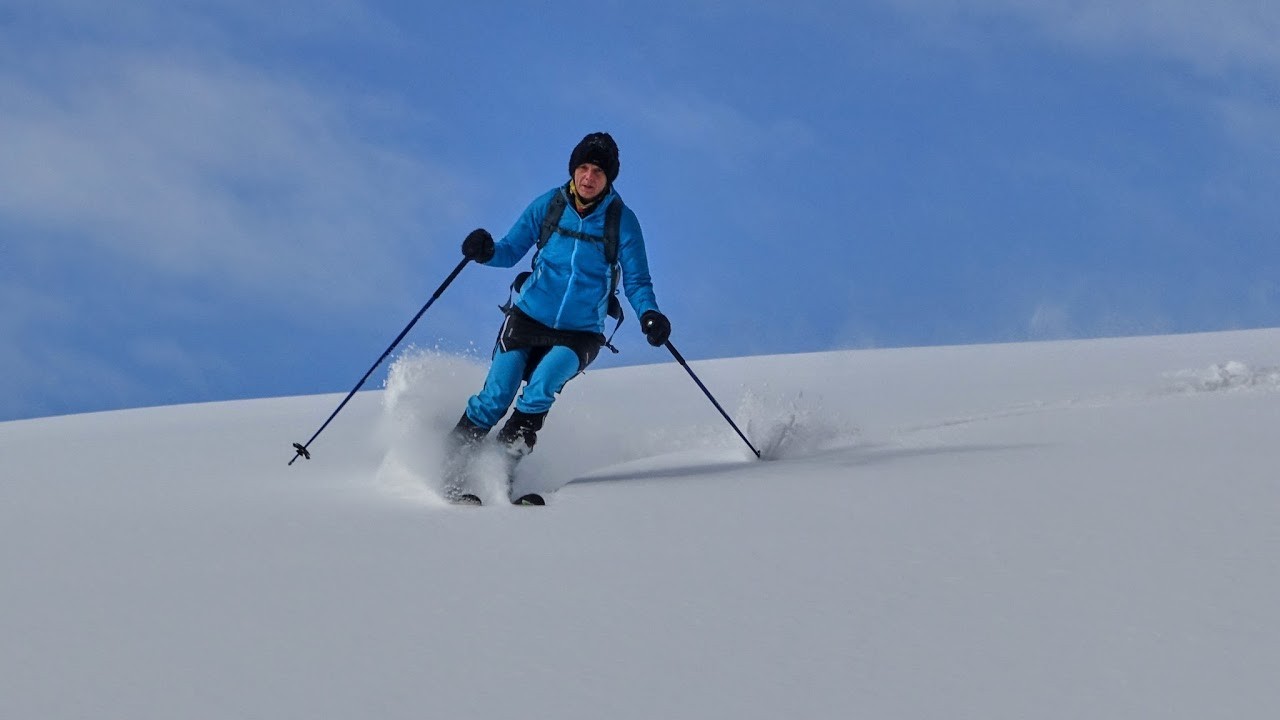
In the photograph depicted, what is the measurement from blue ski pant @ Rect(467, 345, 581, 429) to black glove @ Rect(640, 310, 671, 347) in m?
0.44

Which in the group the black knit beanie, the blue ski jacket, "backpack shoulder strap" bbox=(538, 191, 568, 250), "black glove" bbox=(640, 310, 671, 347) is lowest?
"black glove" bbox=(640, 310, 671, 347)

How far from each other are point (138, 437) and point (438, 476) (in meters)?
4.97

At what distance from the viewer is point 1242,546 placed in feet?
11.3

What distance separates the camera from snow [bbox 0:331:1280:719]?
2395mm

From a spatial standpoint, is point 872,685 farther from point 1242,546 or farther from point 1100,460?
point 1100,460

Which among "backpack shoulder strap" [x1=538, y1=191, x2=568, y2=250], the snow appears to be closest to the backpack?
"backpack shoulder strap" [x1=538, y1=191, x2=568, y2=250]

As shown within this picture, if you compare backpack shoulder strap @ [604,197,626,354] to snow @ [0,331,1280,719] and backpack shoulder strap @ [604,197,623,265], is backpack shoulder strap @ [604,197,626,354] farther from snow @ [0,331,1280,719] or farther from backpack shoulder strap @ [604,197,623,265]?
snow @ [0,331,1280,719]

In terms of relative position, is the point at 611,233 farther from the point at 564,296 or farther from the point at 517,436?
the point at 517,436

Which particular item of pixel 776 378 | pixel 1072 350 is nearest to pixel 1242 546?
pixel 776 378

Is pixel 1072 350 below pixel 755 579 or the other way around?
the other way around

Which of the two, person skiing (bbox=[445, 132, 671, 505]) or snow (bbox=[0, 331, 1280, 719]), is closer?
snow (bbox=[0, 331, 1280, 719])

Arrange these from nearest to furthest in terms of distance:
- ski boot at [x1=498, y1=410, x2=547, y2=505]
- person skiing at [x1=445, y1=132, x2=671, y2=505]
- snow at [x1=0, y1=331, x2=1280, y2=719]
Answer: snow at [x1=0, y1=331, x2=1280, y2=719]
ski boot at [x1=498, y1=410, x2=547, y2=505]
person skiing at [x1=445, y1=132, x2=671, y2=505]

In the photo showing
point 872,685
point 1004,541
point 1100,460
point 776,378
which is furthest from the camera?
point 776,378

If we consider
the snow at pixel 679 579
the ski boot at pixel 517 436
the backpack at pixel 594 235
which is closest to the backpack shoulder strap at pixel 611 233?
the backpack at pixel 594 235
